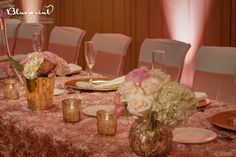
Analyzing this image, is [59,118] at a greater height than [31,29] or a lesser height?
lesser

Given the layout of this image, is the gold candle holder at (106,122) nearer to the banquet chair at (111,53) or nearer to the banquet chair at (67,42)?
the banquet chair at (111,53)

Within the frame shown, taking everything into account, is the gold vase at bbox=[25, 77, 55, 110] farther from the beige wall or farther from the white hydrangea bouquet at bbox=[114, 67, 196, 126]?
the beige wall

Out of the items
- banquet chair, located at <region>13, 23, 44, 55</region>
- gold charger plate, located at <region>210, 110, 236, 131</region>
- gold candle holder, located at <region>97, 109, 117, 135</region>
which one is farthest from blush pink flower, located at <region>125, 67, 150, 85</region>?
banquet chair, located at <region>13, 23, 44, 55</region>

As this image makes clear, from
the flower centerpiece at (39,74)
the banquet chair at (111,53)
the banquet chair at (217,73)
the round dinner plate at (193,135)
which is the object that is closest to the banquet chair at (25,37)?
the banquet chair at (111,53)

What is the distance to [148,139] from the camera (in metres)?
1.33

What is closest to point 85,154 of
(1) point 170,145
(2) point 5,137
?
(1) point 170,145

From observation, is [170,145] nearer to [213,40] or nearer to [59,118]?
[59,118]

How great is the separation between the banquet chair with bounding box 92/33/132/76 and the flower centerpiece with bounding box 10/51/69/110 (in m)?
1.02

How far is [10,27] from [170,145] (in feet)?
10.5

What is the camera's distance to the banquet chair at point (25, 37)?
3941mm

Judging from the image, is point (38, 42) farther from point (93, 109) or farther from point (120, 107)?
point (120, 107)

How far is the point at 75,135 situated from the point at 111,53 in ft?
5.00

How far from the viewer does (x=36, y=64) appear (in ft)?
6.22

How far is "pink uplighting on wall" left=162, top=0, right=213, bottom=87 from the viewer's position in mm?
4176
